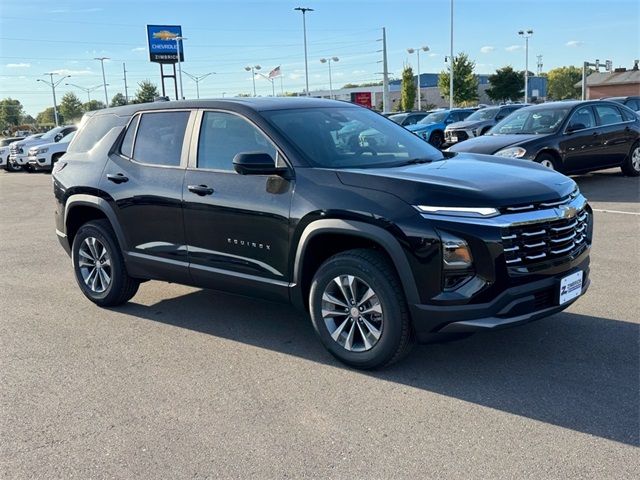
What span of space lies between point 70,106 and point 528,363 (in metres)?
117

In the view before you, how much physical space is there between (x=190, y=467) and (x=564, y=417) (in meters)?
2.01

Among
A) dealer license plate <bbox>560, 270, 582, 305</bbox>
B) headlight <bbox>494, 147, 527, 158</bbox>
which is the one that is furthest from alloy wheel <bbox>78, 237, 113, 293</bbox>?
headlight <bbox>494, 147, 527, 158</bbox>

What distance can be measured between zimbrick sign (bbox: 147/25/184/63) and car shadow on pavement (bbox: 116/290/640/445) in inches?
1776

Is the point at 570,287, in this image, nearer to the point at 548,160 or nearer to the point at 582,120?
the point at 548,160

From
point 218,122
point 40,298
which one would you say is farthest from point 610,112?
point 40,298

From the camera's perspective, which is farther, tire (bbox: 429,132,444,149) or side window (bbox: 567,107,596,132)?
tire (bbox: 429,132,444,149)

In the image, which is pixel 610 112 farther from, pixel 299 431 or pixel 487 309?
pixel 299 431

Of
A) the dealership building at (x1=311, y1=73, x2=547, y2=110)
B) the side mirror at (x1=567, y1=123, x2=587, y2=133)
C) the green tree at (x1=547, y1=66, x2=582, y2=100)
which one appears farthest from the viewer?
the green tree at (x1=547, y1=66, x2=582, y2=100)

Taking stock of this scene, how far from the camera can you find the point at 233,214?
4.63m

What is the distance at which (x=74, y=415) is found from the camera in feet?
12.5

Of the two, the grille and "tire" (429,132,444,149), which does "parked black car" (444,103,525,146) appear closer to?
"tire" (429,132,444,149)

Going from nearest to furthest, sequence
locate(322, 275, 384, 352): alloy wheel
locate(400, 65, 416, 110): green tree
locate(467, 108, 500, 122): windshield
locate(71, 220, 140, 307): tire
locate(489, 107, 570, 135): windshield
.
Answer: locate(322, 275, 384, 352): alloy wheel → locate(71, 220, 140, 307): tire → locate(489, 107, 570, 135): windshield → locate(467, 108, 500, 122): windshield → locate(400, 65, 416, 110): green tree

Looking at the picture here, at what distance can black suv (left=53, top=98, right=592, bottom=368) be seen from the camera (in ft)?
12.3

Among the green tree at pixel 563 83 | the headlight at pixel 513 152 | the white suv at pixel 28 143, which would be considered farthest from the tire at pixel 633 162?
the green tree at pixel 563 83
